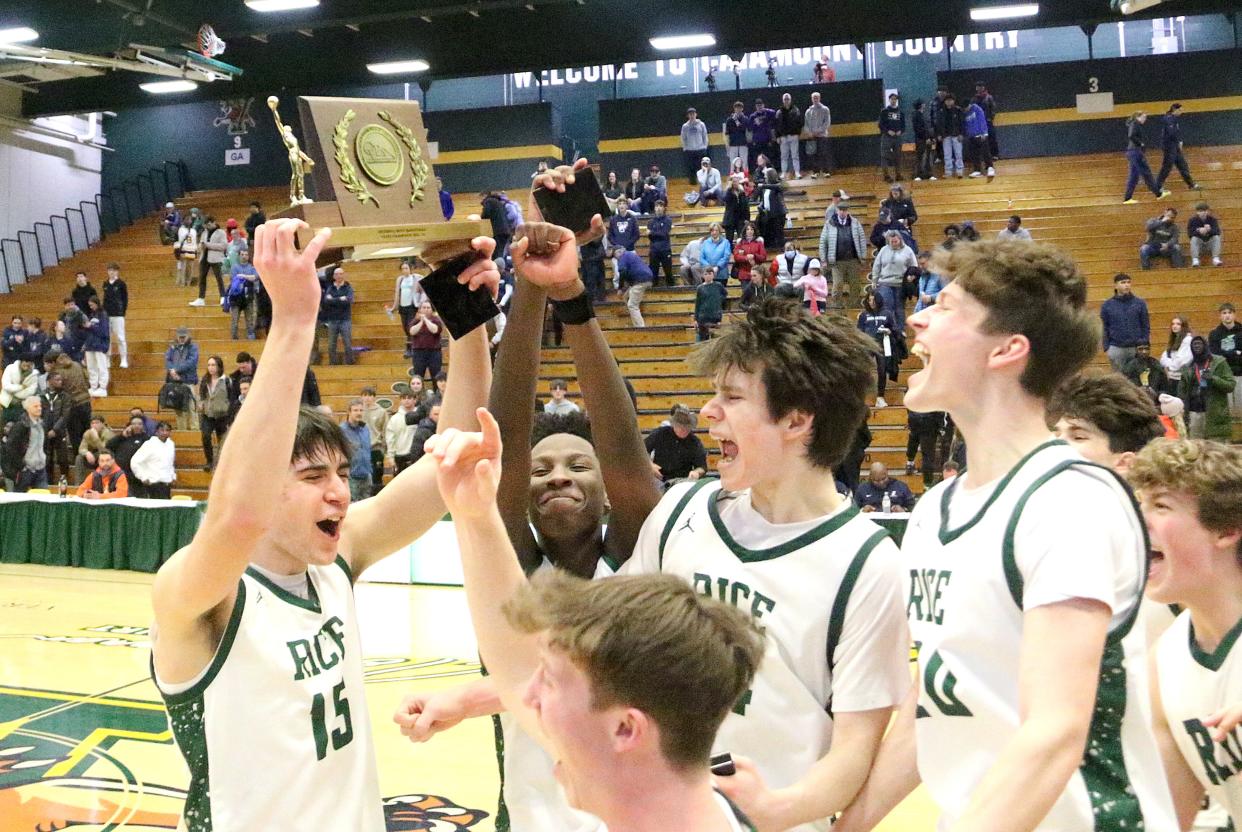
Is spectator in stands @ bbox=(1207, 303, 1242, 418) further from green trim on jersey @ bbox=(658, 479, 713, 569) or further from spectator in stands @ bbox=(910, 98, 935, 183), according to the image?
green trim on jersey @ bbox=(658, 479, 713, 569)

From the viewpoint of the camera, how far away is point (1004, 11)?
21.1 metres

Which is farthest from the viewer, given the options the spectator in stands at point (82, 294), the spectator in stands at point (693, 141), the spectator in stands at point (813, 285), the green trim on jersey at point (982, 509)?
the spectator in stands at point (693, 141)

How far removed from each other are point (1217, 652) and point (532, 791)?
162cm

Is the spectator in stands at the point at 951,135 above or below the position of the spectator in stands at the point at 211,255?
above

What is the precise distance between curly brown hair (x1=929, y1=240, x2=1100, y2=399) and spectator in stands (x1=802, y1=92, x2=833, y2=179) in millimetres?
21511

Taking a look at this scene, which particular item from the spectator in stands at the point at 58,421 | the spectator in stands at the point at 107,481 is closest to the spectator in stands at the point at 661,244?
the spectator in stands at the point at 107,481

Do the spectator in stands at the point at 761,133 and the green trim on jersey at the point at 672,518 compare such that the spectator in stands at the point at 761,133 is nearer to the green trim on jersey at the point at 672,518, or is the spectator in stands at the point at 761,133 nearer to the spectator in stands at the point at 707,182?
the spectator in stands at the point at 707,182

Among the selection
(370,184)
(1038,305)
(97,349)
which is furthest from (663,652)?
(97,349)

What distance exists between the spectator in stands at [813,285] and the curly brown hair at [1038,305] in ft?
45.5

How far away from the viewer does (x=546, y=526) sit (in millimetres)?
2770

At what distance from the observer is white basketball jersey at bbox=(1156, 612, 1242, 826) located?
8.77ft

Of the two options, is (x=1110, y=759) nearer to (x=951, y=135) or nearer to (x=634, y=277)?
(x=634, y=277)

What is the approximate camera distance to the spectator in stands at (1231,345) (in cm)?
1454

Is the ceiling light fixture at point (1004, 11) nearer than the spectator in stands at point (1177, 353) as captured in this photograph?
No
